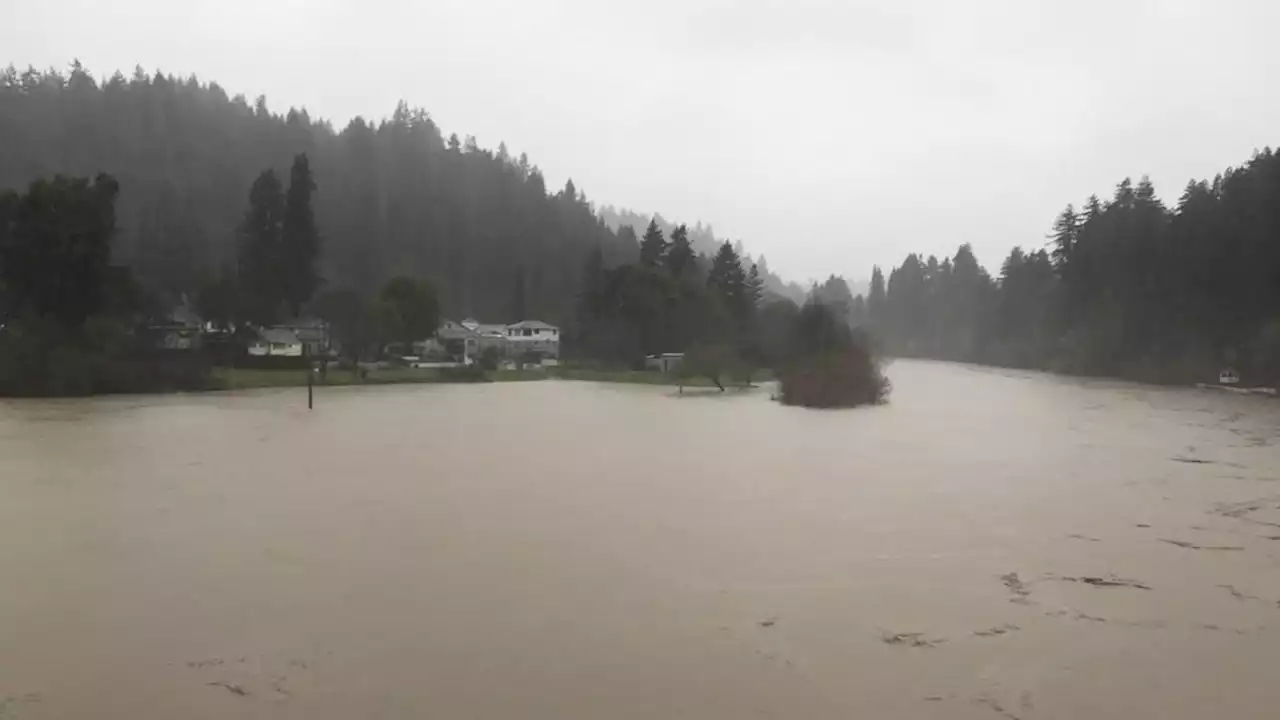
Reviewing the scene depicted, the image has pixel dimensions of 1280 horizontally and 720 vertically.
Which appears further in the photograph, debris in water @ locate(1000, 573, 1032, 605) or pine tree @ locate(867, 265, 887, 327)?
pine tree @ locate(867, 265, 887, 327)

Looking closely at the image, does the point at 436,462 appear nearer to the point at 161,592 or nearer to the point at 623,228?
the point at 161,592

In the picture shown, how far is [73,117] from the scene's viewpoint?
75.9 m

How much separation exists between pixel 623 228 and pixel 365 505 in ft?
263

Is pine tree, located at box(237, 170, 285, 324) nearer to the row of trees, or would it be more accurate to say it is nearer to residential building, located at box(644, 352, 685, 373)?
the row of trees

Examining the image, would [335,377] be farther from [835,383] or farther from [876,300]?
[876,300]

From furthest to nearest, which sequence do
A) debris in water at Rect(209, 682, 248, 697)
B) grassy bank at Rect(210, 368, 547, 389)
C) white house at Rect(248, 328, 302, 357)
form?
white house at Rect(248, 328, 302, 357), grassy bank at Rect(210, 368, 547, 389), debris in water at Rect(209, 682, 248, 697)

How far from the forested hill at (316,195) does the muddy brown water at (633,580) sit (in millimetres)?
45633

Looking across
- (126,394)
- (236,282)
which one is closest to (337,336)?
(236,282)

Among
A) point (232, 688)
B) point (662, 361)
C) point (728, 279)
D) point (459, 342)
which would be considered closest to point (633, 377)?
point (662, 361)

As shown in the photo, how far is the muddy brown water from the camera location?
6.12 meters

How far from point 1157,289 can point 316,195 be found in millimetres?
59504

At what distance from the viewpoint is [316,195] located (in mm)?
75938

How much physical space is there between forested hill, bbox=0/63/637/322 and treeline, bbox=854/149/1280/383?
1191 inches

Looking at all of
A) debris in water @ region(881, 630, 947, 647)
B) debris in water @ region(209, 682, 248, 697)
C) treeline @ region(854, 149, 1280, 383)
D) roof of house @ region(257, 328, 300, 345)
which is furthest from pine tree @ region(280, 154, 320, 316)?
debris in water @ region(881, 630, 947, 647)
